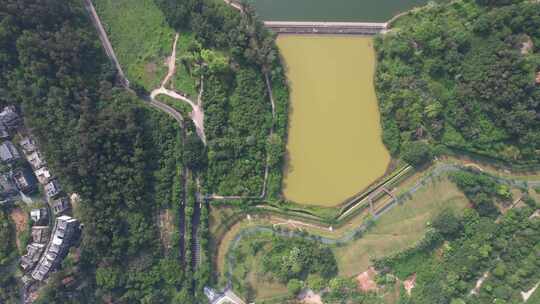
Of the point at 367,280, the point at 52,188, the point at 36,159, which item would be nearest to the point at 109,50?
the point at 36,159

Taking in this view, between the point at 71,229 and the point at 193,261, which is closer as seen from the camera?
the point at 71,229

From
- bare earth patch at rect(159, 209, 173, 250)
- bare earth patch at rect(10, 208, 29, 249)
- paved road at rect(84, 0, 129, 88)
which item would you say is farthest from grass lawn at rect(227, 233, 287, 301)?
paved road at rect(84, 0, 129, 88)

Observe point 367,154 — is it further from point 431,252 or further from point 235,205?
point 235,205

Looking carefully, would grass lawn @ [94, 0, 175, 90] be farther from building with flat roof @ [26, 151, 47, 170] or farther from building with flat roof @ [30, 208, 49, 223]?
building with flat roof @ [30, 208, 49, 223]

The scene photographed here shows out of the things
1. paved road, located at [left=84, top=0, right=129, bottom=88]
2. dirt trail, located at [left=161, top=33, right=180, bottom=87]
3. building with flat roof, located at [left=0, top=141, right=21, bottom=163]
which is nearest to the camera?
building with flat roof, located at [left=0, top=141, right=21, bottom=163]

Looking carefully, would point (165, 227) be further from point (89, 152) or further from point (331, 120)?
point (331, 120)

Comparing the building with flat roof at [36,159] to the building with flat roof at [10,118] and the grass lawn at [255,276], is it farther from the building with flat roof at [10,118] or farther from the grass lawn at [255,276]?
the grass lawn at [255,276]

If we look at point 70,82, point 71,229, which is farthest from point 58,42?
point 71,229
